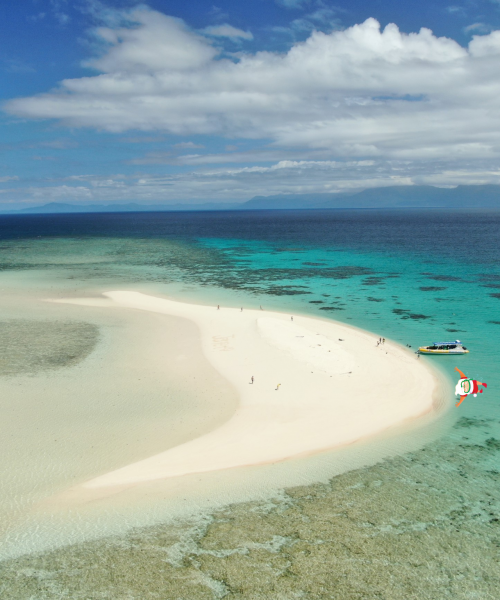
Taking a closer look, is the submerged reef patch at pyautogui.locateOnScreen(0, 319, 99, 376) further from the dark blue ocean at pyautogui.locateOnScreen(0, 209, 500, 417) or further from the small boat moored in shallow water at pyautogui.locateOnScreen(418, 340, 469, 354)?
the small boat moored in shallow water at pyautogui.locateOnScreen(418, 340, 469, 354)

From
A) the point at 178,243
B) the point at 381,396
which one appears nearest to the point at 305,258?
the point at 178,243

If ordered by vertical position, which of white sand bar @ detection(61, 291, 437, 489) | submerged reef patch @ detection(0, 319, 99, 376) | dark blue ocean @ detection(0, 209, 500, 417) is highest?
dark blue ocean @ detection(0, 209, 500, 417)

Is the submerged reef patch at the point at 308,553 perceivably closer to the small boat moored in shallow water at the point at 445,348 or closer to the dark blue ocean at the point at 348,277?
the dark blue ocean at the point at 348,277

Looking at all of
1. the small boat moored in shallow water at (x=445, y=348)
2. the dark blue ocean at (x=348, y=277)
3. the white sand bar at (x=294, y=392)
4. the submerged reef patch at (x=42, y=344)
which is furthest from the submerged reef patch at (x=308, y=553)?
the submerged reef patch at (x=42, y=344)

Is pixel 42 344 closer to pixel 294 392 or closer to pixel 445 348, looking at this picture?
pixel 294 392

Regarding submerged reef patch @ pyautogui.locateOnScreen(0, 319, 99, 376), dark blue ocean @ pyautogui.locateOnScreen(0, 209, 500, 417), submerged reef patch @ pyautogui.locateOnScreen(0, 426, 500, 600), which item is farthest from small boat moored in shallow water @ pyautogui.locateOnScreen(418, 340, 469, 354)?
submerged reef patch @ pyautogui.locateOnScreen(0, 319, 99, 376)

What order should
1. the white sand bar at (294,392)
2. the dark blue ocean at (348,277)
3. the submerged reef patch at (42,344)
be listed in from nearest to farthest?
the white sand bar at (294,392), the submerged reef patch at (42,344), the dark blue ocean at (348,277)
